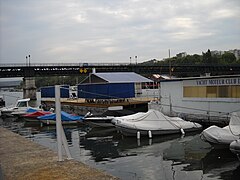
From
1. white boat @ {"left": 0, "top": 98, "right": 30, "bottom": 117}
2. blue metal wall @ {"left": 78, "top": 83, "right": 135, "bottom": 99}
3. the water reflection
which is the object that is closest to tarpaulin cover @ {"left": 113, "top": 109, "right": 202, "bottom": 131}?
the water reflection

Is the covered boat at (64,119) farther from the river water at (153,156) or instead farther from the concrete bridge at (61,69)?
the concrete bridge at (61,69)

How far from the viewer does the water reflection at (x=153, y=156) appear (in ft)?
41.1

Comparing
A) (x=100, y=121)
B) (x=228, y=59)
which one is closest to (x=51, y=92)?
(x=100, y=121)

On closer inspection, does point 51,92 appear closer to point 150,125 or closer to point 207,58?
point 150,125

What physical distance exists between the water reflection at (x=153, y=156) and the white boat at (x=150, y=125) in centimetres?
55

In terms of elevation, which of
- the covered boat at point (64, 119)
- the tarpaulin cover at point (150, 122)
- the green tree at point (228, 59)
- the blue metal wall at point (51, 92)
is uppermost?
the green tree at point (228, 59)

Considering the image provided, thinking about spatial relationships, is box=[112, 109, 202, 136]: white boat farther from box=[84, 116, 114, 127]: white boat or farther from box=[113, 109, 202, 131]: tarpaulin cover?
box=[84, 116, 114, 127]: white boat

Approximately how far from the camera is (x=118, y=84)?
35844 millimetres

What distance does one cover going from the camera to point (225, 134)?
51.6 feet

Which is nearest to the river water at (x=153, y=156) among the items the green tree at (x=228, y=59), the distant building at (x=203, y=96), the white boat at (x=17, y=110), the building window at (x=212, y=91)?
the distant building at (x=203, y=96)

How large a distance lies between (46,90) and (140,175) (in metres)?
48.2

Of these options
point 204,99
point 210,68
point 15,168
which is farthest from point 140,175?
point 210,68

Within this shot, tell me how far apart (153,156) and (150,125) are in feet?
18.3

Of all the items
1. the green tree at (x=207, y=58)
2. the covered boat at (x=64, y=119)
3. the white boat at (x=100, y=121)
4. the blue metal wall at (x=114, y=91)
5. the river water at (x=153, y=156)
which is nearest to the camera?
the river water at (x=153, y=156)
